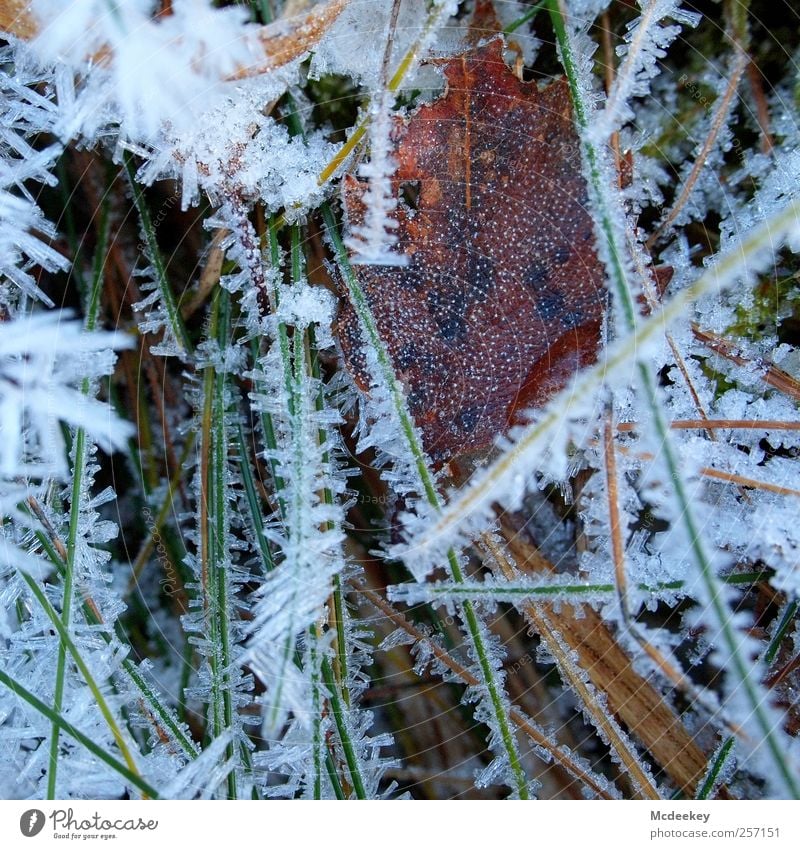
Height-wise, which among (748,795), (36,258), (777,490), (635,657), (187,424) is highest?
(36,258)

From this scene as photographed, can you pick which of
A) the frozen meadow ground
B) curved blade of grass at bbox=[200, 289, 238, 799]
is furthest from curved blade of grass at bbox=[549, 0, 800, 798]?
curved blade of grass at bbox=[200, 289, 238, 799]

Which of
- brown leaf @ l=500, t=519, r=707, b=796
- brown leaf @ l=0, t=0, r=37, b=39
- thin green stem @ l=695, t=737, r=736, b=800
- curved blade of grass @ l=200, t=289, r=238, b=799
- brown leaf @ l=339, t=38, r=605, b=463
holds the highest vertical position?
brown leaf @ l=0, t=0, r=37, b=39

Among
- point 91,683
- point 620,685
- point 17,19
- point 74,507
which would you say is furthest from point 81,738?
point 17,19

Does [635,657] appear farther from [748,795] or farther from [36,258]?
[36,258]

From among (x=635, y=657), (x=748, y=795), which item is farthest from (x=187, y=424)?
(x=748, y=795)

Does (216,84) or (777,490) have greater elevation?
(216,84)

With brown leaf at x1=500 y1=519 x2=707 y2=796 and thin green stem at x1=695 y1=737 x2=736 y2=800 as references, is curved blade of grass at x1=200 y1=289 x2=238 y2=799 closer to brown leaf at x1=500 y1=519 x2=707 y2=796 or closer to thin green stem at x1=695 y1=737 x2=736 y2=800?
brown leaf at x1=500 y1=519 x2=707 y2=796

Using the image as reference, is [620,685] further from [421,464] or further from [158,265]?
[158,265]

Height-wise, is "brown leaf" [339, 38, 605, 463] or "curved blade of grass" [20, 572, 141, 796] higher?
"brown leaf" [339, 38, 605, 463]
